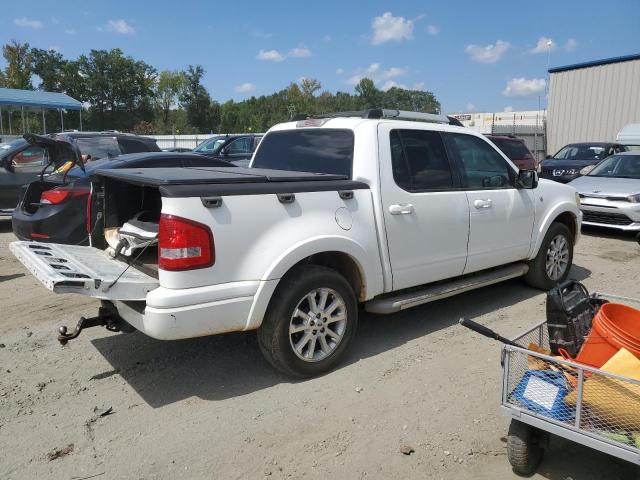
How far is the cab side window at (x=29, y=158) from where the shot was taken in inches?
391

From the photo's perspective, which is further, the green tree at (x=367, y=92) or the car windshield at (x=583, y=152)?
the green tree at (x=367, y=92)

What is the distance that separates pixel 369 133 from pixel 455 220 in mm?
1161

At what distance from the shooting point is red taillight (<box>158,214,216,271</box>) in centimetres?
329

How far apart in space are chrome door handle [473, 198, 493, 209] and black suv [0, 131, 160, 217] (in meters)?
6.92

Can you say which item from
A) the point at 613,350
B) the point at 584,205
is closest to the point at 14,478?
the point at 613,350

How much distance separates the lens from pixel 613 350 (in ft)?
9.52

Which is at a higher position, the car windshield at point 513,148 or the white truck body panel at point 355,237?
the car windshield at point 513,148

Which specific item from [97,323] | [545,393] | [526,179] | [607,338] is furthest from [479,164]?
[97,323]

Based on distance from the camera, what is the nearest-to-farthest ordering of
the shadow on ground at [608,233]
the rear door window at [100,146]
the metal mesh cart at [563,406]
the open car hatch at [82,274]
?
the metal mesh cart at [563,406], the open car hatch at [82,274], the shadow on ground at [608,233], the rear door window at [100,146]

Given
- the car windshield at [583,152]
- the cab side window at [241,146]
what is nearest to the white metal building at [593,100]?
the car windshield at [583,152]

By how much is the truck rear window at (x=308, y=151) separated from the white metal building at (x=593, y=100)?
23.1m

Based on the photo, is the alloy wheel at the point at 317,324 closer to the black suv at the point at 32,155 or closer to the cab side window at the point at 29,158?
the black suv at the point at 32,155

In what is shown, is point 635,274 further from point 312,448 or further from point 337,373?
point 312,448

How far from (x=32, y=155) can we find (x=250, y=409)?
8.73 meters
